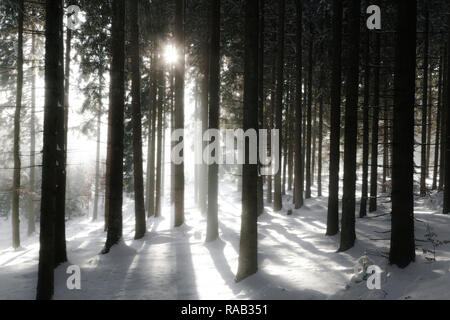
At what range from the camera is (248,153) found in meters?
7.12

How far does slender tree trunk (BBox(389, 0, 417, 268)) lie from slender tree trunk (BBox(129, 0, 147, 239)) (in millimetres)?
8656

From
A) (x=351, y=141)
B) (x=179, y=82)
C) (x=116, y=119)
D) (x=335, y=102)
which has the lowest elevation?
(x=351, y=141)

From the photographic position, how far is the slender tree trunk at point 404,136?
21.9 ft

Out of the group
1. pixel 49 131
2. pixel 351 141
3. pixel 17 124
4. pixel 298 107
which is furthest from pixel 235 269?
pixel 17 124

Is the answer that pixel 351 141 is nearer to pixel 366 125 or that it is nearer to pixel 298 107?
pixel 366 125

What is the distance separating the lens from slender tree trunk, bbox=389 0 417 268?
667 cm

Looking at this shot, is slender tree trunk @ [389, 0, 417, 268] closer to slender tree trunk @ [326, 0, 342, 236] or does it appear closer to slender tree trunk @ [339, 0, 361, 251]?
slender tree trunk @ [339, 0, 361, 251]

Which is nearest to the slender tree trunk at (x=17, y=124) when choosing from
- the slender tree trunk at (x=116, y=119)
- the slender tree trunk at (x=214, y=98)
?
the slender tree trunk at (x=116, y=119)

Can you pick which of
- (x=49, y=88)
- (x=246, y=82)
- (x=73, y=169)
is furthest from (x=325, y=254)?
(x=73, y=169)

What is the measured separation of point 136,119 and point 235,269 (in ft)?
22.4

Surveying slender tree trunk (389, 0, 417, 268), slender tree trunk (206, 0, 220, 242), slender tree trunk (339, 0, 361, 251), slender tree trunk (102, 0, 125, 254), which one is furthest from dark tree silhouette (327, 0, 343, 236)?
slender tree trunk (102, 0, 125, 254)

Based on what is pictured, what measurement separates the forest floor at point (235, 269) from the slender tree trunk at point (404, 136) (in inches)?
15.7

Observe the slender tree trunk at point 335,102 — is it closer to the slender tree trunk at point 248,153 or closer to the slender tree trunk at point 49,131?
the slender tree trunk at point 248,153

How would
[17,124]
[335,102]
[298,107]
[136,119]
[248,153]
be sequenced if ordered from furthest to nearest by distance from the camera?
[298,107] < [17,124] < [136,119] < [335,102] < [248,153]
